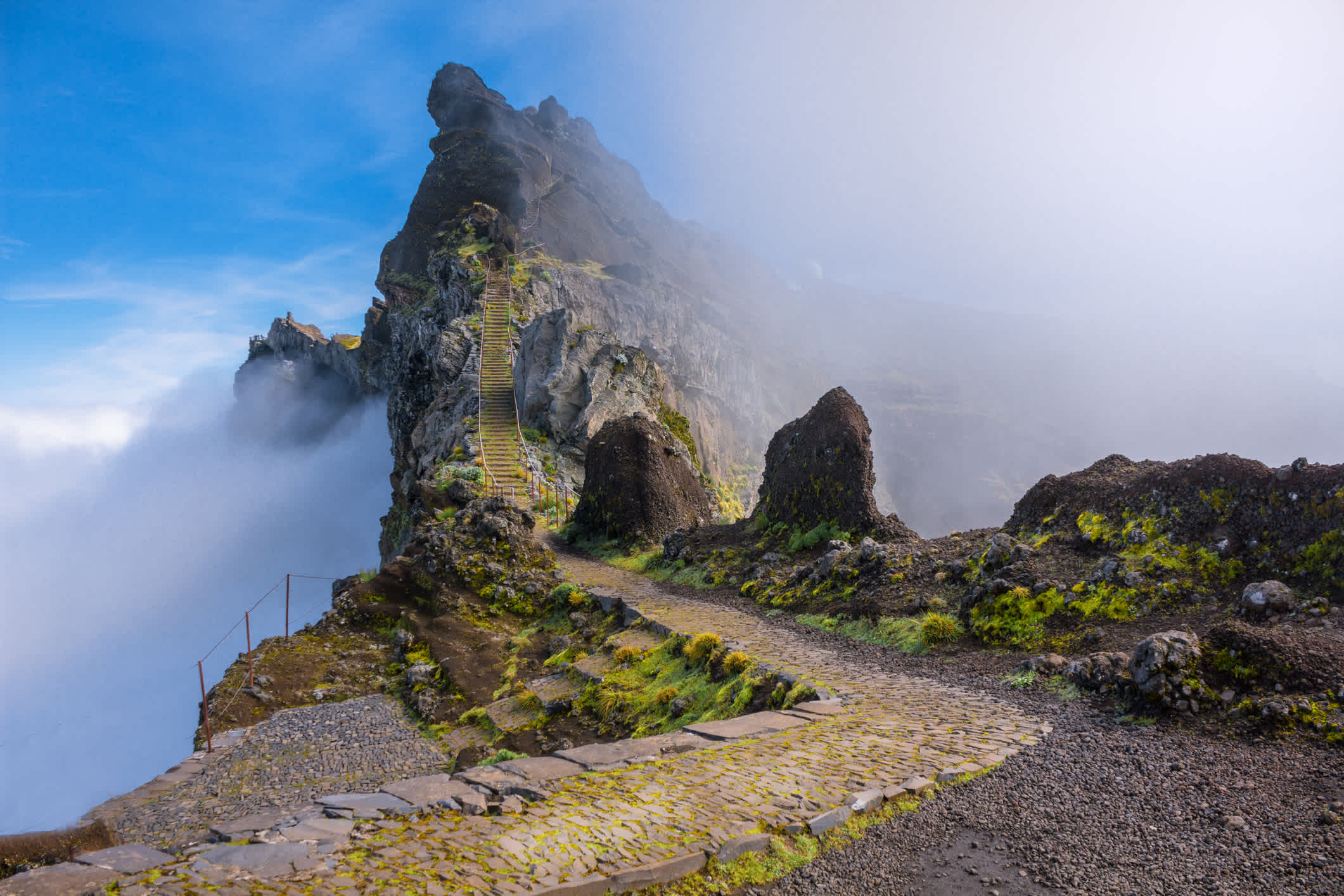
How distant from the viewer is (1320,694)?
6.22 m

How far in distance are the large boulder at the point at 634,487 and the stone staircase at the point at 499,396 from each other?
689 cm

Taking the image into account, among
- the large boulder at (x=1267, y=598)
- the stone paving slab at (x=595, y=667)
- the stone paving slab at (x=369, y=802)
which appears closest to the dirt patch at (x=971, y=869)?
the stone paving slab at (x=369, y=802)

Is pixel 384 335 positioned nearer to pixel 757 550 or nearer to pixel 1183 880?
pixel 757 550

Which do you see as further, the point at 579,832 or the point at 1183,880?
the point at 579,832

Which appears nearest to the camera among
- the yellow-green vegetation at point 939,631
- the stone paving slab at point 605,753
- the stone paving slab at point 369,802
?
the stone paving slab at point 369,802

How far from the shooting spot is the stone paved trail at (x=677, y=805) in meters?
4.30

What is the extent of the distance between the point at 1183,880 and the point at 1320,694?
11.4 ft

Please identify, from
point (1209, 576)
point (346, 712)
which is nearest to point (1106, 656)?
point (1209, 576)

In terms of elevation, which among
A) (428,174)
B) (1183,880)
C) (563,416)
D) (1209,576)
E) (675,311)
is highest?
(428,174)

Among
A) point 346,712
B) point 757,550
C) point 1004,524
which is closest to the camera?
point 346,712

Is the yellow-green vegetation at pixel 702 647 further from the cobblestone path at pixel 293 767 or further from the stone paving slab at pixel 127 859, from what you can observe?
the stone paving slab at pixel 127 859

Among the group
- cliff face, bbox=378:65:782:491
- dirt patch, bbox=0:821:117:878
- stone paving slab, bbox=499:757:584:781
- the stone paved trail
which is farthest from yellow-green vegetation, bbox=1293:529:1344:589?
cliff face, bbox=378:65:782:491

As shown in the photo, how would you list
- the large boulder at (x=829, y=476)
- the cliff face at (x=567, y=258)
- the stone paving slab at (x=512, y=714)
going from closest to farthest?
the stone paving slab at (x=512, y=714), the large boulder at (x=829, y=476), the cliff face at (x=567, y=258)

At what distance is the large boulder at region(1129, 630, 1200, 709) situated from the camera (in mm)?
6777
